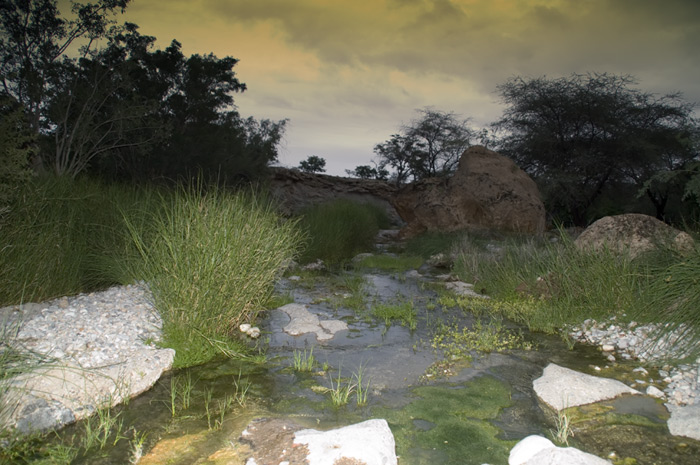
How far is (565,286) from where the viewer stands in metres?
5.61

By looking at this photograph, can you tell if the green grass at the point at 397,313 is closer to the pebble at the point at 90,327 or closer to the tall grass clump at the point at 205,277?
the tall grass clump at the point at 205,277

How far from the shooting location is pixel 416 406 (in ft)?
10.5

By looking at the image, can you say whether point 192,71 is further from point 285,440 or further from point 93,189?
point 285,440

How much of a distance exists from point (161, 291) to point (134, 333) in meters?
0.45

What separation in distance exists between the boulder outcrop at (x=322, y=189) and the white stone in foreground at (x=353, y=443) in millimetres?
17082

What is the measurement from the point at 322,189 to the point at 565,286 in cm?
1802

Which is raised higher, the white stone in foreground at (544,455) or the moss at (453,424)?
the white stone in foreground at (544,455)

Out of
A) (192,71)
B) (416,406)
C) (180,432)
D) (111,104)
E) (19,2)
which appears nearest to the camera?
(180,432)

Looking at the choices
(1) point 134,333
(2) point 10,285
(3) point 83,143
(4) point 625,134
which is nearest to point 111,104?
(3) point 83,143

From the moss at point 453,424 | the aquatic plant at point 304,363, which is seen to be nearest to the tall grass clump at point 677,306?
the moss at point 453,424

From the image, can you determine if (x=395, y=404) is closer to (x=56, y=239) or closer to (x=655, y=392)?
(x=655, y=392)

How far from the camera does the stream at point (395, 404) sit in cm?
265

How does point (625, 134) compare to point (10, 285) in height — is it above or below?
above

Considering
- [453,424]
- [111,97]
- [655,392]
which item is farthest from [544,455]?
[111,97]
